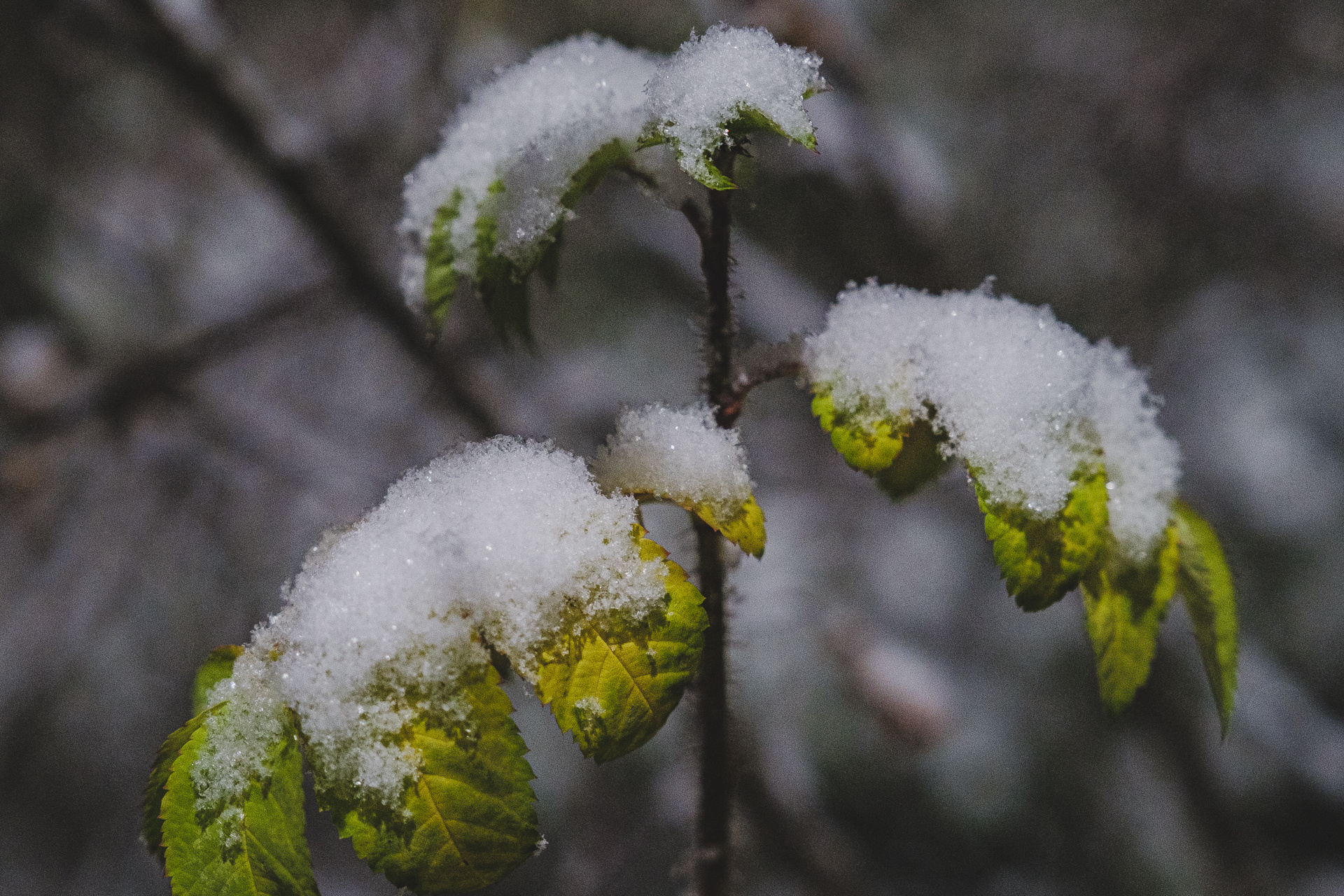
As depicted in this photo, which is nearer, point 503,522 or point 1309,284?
point 503,522

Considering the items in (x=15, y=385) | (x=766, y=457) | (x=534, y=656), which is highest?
(x=15, y=385)

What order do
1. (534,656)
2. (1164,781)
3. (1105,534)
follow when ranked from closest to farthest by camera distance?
(534,656)
(1105,534)
(1164,781)

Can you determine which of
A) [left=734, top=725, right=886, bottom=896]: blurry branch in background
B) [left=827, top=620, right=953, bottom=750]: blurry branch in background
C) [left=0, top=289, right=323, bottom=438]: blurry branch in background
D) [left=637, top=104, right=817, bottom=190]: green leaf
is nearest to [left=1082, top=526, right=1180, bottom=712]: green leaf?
[left=637, top=104, right=817, bottom=190]: green leaf

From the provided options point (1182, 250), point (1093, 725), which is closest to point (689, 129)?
point (1182, 250)

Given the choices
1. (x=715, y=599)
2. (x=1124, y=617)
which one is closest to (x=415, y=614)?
(x=715, y=599)

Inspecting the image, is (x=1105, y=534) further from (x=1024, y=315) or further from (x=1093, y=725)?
(x=1093, y=725)

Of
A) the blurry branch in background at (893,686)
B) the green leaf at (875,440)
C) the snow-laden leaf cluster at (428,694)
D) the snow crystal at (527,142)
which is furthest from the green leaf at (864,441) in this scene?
the blurry branch in background at (893,686)

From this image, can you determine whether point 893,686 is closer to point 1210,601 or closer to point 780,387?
point 780,387

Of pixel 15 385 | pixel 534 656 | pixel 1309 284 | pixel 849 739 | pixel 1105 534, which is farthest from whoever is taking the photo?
pixel 849 739
